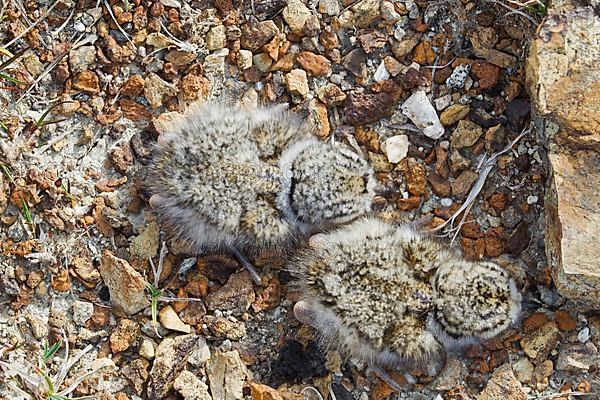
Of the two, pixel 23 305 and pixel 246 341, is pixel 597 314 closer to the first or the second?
pixel 246 341

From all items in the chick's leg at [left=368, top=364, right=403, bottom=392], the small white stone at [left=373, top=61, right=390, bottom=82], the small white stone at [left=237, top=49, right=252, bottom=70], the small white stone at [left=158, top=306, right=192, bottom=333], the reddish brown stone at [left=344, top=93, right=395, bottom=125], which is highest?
the small white stone at [left=237, top=49, right=252, bottom=70]

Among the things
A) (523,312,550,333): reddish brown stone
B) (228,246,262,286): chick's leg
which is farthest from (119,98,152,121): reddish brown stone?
(523,312,550,333): reddish brown stone

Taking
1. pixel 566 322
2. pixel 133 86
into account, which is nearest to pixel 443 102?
pixel 566 322

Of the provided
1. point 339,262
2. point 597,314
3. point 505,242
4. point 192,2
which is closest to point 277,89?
point 192,2

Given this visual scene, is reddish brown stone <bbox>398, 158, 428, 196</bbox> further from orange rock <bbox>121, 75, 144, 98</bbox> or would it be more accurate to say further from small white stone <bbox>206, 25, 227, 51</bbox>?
orange rock <bbox>121, 75, 144, 98</bbox>

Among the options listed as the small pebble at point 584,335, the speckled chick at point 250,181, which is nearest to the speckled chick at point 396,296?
the speckled chick at point 250,181

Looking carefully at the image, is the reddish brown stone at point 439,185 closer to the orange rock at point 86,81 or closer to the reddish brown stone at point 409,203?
the reddish brown stone at point 409,203
